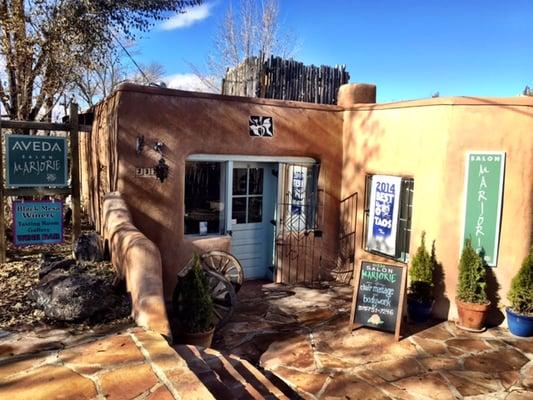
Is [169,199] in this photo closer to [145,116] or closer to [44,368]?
[145,116]

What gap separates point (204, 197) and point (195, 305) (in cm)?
290

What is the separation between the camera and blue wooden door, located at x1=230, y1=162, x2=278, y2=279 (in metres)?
7.55

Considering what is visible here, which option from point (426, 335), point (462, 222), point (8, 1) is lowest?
point (426, 335)

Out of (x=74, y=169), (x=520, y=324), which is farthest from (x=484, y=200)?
(x=74, y=169)

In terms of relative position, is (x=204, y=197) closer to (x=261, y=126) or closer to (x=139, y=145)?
(x=139, y=145)

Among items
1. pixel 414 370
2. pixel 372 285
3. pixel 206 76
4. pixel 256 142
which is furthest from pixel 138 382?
pixel 206 76

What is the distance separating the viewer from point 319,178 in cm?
795

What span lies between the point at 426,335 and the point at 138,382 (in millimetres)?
4399

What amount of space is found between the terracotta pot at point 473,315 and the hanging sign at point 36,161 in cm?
585

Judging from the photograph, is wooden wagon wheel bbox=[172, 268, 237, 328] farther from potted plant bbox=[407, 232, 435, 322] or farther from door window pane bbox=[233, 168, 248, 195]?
potted plant bbox=[407, 232, 435, 322]

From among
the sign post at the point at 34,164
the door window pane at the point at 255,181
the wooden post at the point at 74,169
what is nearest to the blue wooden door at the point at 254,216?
the door window pane at the point at 255,181

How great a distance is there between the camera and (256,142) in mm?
7281

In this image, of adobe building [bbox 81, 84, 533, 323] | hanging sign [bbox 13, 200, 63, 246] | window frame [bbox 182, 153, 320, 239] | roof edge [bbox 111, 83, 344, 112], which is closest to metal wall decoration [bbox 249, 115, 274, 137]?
adobe building [bbox 81, 84, 533, 323]

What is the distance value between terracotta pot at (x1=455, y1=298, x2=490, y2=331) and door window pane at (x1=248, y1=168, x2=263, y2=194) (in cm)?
380
